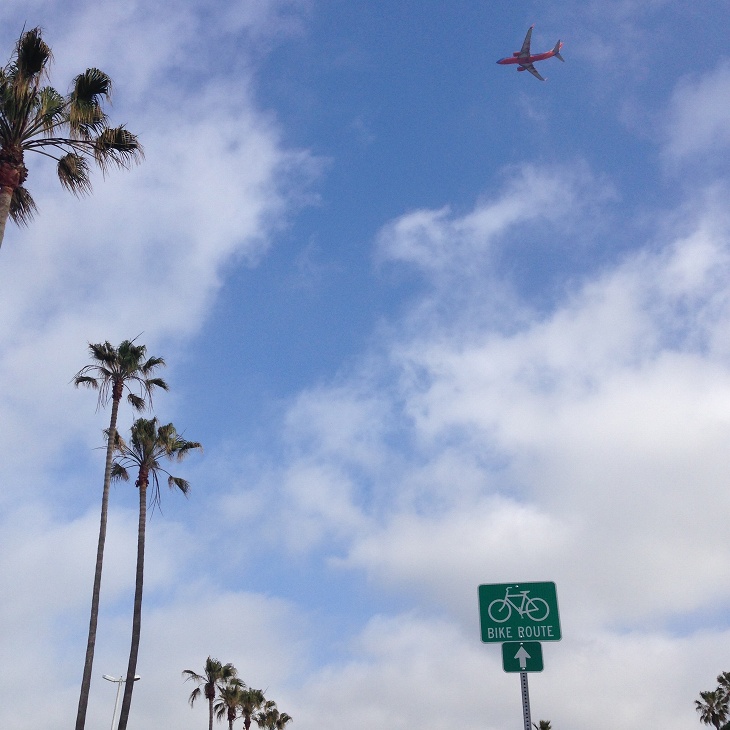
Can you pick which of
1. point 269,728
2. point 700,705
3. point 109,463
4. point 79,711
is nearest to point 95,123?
point 109,463

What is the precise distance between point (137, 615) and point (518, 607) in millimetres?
27633

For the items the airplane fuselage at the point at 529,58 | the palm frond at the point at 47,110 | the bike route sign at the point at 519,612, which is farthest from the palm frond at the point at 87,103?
the airplane fuselage at the point at 529,58

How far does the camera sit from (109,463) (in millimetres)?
32562

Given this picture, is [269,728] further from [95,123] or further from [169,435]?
[95,123]

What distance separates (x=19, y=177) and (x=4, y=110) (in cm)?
129

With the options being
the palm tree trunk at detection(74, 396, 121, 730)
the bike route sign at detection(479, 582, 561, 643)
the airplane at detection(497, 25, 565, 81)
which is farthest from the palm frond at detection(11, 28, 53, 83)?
the airplane at detection(497, 25, 565, 81)

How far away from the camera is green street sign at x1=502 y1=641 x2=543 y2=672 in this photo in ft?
30.9

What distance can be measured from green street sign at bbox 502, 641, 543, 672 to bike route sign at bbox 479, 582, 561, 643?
0.07 meters

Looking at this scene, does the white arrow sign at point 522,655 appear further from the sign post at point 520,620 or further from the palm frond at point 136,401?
the palm frond at point 136,401

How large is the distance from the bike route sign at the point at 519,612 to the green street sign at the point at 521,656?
2.8 inches

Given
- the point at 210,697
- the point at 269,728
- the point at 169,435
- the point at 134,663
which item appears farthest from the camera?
the point at 269,728

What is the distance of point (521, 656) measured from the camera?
948 centimetres

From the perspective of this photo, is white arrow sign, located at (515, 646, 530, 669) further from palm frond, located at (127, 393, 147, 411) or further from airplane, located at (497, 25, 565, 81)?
airplane, located at (497, 25, 565, 81)

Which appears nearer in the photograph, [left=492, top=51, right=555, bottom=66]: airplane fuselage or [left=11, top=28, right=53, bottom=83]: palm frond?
[left=11, top=28, right=53, bottom=83]: palm frond
